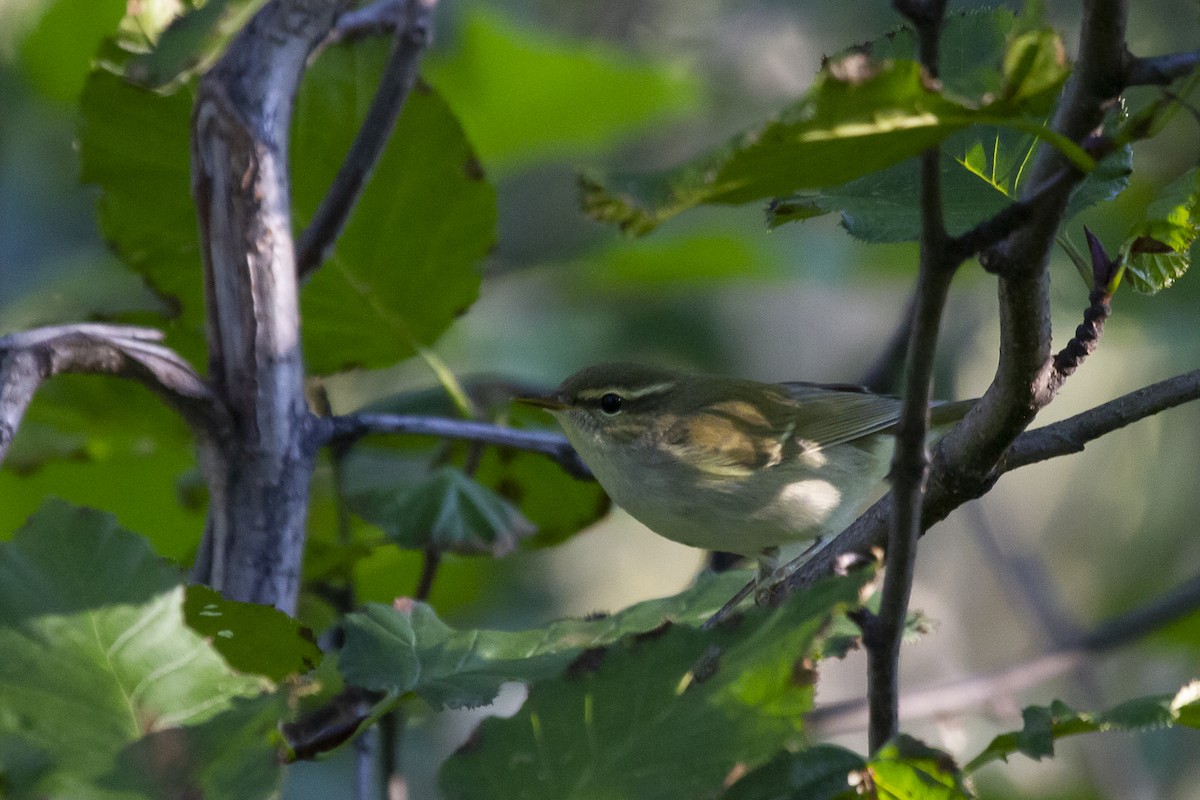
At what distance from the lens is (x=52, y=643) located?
0.93 m

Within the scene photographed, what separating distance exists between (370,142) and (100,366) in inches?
19.5

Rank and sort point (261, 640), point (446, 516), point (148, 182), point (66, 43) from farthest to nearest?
1. point (66, 43)
2. point (148, 182)
3. point (446, 516)
4. point (261, 640)

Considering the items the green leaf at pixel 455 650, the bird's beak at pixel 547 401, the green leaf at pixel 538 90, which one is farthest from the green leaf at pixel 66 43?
the green leaf at pixel 455 650

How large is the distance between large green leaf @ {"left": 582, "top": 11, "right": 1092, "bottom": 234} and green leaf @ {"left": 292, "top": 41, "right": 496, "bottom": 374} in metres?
1.16

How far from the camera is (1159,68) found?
744 mm

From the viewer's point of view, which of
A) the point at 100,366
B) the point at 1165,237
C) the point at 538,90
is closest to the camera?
the point at 1165,237

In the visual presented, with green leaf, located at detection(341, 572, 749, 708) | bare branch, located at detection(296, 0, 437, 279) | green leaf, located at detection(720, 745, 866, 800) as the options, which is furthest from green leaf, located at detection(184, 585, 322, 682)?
bare branch, located at detection(296, 0, 437, 279)

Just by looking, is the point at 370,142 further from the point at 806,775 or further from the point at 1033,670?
the point at 1033,670

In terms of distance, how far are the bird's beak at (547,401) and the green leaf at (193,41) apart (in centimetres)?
152

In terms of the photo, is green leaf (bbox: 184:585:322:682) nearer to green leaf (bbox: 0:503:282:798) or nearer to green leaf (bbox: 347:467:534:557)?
green leaf (bbox: 0:503:282:798)

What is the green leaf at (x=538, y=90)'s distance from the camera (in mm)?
3184

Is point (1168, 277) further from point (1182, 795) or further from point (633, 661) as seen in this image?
point (1182, 795)

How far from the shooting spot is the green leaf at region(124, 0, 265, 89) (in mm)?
749

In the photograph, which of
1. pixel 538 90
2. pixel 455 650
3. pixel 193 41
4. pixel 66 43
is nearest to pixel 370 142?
pixel 455 650
